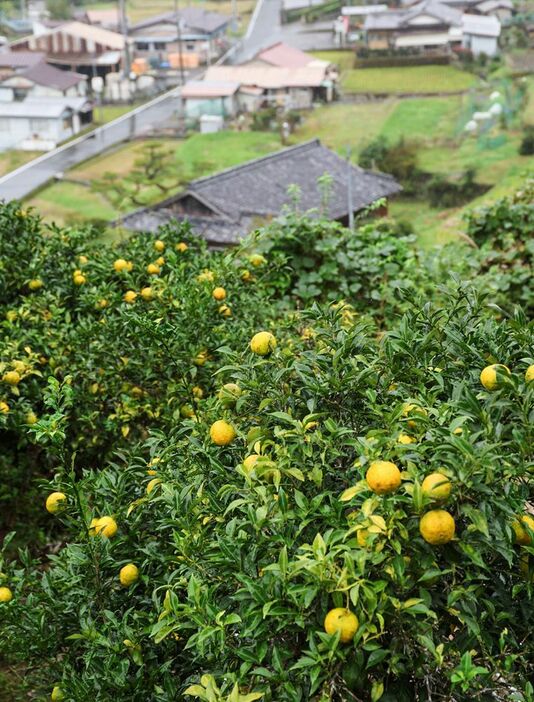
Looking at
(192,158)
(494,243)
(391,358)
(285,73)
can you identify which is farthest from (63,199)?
(391,358)

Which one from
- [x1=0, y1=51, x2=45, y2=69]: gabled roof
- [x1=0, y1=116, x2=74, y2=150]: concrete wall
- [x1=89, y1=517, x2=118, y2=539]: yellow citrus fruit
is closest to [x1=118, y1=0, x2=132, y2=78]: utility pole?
[x1=0, y1=51, x2=45, y2=69]: gabled roof

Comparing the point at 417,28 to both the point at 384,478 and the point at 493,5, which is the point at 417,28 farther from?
the point at 384,478

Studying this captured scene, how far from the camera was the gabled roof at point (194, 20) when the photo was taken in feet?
80.2

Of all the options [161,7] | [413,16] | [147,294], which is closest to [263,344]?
[147,294]

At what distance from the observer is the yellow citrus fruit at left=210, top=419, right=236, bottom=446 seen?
1.62 m

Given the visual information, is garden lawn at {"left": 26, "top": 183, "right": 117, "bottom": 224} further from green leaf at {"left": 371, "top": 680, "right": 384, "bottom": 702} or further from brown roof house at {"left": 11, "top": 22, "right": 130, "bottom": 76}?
green leaf at {"left": 371, "top": 680, "right": 384, "bottom": 702}

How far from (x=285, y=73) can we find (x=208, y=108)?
2489 mm

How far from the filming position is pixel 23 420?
2537mm

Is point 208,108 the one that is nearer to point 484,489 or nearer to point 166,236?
point 166,236

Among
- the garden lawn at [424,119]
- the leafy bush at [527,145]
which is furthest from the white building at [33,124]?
the leafy bush at [527,145]

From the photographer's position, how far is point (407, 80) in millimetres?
23234

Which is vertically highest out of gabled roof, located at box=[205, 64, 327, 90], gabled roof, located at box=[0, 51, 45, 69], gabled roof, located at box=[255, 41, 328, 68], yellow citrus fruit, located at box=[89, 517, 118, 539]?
yellow citrus fruit, located at box=[89, 517, 118, 539]

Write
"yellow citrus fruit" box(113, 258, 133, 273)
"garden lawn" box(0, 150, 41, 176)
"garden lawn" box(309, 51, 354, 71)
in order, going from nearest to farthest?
"yellow citrus fruit" box(113, 258, 133, 273)
"garden lawn" box(0, 150, 41, 176)
"garden lawn" box(309, 51, 354, 71)

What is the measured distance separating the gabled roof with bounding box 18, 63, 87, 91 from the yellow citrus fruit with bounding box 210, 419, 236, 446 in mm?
20325
